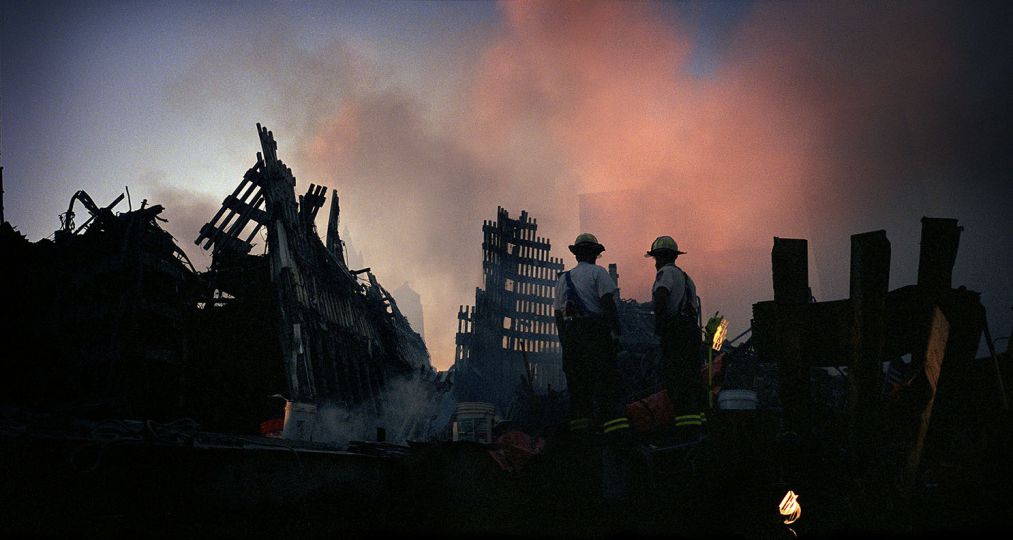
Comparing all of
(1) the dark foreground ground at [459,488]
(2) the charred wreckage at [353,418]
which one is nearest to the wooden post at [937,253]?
(2) the charred wreckage at [353,418]

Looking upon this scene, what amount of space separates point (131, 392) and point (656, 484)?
6825 mm

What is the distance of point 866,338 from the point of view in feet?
14.9

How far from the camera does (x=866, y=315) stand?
454 cm

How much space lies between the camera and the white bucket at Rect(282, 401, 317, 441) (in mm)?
8219

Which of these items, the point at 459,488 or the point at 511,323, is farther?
the point at 511,323

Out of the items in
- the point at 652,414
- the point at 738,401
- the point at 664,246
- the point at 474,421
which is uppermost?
the point at 664,246

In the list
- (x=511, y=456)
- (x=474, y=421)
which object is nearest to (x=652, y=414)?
(x=511, y=456)

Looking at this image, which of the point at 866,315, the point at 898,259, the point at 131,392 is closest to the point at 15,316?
the point at 131,392

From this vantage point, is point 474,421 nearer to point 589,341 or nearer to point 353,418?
point 353,418

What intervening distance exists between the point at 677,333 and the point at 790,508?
2.53m

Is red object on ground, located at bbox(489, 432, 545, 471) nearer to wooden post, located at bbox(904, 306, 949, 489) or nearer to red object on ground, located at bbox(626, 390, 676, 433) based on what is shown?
red object on ground, located at bbox(626, 390, 676, 433)

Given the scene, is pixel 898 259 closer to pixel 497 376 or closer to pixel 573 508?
pixel 497 376

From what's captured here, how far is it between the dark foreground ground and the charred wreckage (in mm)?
15

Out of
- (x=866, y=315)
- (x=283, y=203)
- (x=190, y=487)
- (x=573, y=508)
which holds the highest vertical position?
(x=283, y=203)
